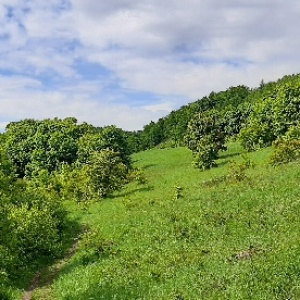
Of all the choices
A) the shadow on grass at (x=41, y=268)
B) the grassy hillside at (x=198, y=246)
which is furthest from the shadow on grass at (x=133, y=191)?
the shadow on grass at (x=41, y=268)

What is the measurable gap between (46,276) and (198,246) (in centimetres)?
1293

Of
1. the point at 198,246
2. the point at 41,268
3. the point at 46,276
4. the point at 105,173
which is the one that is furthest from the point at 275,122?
the point at 46,276

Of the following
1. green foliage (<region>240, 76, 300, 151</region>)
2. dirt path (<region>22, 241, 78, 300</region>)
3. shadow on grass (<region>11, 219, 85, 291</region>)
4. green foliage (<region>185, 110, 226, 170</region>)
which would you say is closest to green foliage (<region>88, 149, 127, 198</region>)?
green foliage (<region>185, 110, 226, 170</region>)

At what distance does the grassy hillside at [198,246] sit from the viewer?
24.8 metres

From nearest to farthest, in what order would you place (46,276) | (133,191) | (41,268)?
(46,276), (41,268), (133,191)

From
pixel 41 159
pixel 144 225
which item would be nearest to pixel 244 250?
pixel 144 225

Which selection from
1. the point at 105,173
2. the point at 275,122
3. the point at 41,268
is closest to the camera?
the point at 41,268

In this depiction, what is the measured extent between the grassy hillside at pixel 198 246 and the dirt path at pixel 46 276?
0.85 m

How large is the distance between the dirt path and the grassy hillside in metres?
0.85

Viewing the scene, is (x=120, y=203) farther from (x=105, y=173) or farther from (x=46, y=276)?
(x=46, y=276)

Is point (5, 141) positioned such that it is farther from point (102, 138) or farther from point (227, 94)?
point (227, 94)

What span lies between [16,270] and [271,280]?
2202 centimetres

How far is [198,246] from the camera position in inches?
1271

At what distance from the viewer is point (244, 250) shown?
28.9m
